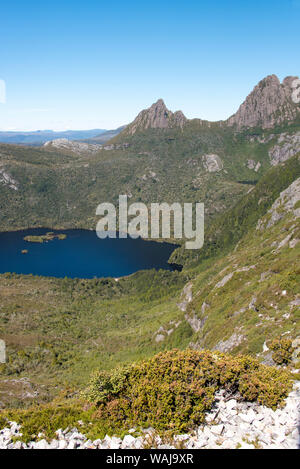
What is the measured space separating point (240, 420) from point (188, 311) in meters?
80.4

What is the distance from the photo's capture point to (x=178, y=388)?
24.5m

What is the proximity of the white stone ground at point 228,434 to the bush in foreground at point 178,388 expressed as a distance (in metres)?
0.74

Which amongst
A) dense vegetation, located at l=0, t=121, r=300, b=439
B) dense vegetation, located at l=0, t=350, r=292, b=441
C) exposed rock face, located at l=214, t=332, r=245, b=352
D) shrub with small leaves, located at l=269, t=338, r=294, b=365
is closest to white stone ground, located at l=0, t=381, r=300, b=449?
dense vegetation, located at l=0, t=350, r=292, b=441

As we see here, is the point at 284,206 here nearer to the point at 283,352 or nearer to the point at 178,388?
the point at 283,352

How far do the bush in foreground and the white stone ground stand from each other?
74 cm

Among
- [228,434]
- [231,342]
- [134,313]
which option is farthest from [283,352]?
[134,313]

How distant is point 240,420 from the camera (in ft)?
69.2

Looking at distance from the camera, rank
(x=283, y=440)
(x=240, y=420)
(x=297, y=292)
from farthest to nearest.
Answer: (x=297, y=292), (x=240, y=420), (x=283, y=440)

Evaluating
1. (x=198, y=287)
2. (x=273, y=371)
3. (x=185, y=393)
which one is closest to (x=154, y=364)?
(x=185, y=393)

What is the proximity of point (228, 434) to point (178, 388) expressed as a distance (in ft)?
18.2

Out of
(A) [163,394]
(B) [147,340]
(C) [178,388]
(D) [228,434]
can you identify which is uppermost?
(D) [228,434]

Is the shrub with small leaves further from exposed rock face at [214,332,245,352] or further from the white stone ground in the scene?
exposed rock face at [214,332,245,352]
